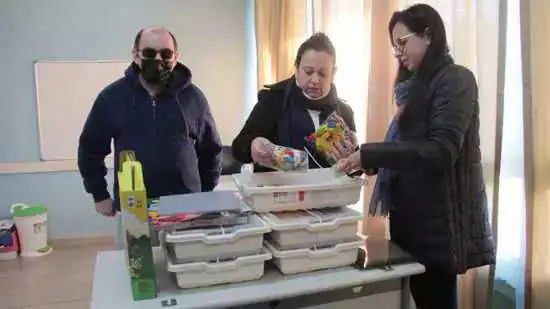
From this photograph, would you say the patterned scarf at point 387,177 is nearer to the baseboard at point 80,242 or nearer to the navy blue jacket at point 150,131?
the navy blue jacket at point 150,131

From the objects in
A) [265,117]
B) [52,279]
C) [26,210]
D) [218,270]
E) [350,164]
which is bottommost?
A: [52,279]

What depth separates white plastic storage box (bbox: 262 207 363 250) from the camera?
1370 millimetres

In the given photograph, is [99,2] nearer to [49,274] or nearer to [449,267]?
[49,274]

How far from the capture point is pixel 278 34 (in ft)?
11.5

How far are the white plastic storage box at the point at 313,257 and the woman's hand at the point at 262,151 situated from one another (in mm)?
Answer: 293

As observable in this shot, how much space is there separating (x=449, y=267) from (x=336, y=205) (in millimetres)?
360

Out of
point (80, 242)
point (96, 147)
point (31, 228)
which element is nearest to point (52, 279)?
point (31, 228)

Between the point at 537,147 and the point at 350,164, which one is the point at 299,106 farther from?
the point at 537,147

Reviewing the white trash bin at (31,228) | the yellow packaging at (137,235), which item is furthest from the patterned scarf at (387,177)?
the white trash bin at (31,228)

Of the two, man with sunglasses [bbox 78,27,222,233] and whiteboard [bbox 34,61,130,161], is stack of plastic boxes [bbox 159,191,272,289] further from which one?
whiteboard [bbox 34,61,130,161]

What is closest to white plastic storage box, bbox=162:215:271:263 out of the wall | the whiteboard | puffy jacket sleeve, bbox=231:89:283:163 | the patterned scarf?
the patterned scarf

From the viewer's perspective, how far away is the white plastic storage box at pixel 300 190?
1.41 meters

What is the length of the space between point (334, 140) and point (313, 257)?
37cm

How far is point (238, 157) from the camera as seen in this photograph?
70.8 inches
